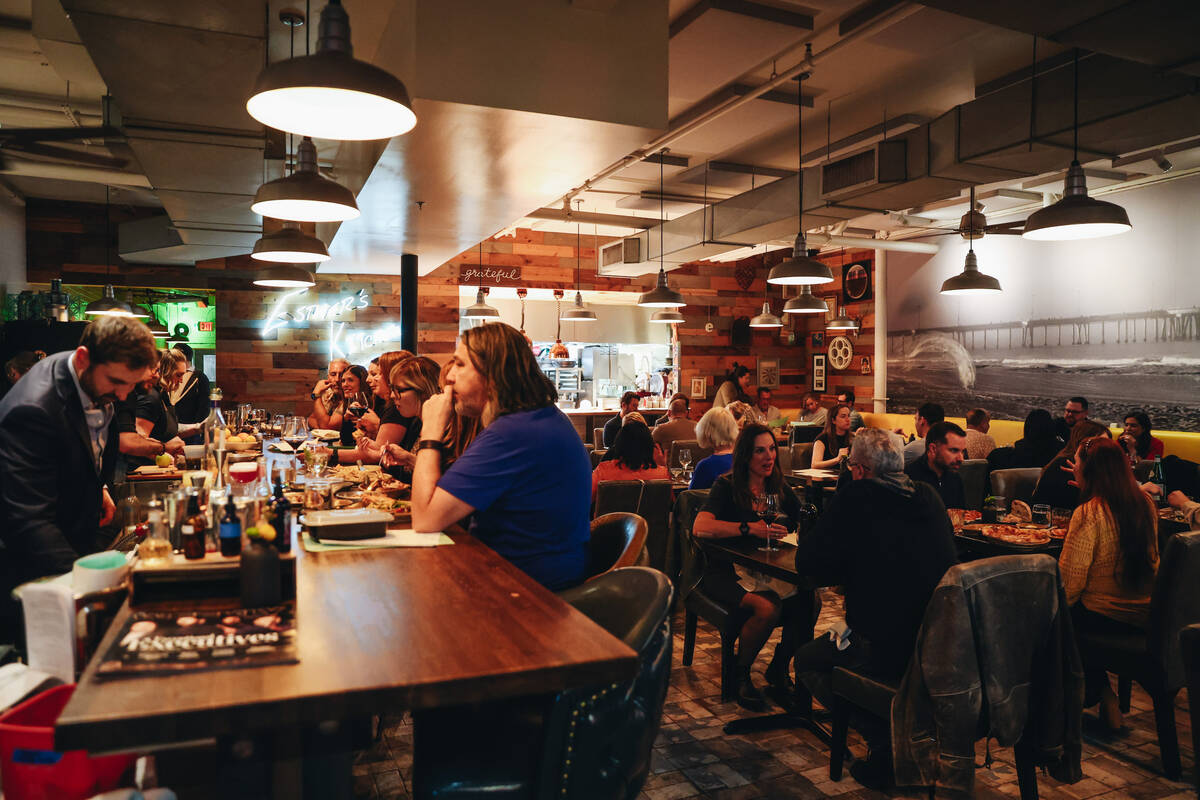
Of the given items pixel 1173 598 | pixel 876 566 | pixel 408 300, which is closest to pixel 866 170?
pixel 1173 598

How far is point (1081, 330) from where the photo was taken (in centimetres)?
913

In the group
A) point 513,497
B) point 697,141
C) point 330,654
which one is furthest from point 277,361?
point 330,654

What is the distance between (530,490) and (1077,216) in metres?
3.42

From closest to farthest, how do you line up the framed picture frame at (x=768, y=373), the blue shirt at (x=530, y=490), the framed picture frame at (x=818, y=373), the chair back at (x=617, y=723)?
1. the chair back at (x=617, y=723)
2. the blue shirt at (x=530, y=490)
3. the framed picture frame at (x=818, y=373)
4. the framed picture frame at (x=768, y=373)

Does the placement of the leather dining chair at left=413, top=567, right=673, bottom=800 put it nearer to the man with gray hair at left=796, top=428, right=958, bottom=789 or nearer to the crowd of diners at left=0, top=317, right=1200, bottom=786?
the crowd of diners at left=0, top=317, right=1200, bottom=786

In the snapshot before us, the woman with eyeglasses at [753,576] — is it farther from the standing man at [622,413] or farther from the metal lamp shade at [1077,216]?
the standing man at [622,413]

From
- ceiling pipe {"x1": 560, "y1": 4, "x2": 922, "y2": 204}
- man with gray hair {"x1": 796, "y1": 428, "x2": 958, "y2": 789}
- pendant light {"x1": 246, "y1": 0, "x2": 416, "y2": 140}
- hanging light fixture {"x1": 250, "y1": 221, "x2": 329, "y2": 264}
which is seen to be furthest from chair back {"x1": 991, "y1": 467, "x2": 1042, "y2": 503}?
hanging light fixture {"x1": 250, "y1": 221, "x2": 329, "y2": 264}

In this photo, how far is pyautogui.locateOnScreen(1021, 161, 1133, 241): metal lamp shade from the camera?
396 cm

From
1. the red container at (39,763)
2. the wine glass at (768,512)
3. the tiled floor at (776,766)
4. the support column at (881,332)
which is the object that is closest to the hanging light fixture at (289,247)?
the tiled floor at (776,766)

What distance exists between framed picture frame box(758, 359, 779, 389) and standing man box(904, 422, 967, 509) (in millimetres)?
8785

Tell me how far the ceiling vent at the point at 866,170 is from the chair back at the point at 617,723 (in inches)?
191

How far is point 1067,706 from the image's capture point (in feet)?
8.54

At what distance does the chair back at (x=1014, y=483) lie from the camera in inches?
209

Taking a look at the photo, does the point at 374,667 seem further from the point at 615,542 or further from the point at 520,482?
the point at 615,542
